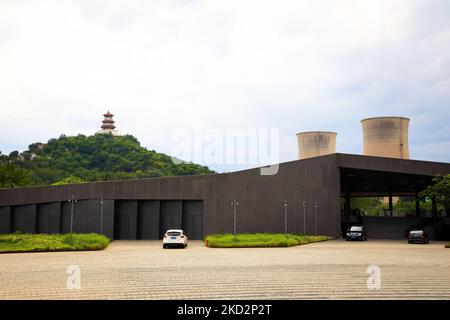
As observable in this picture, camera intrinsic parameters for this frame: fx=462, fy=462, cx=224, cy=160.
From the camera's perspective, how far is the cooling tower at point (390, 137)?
58.5m

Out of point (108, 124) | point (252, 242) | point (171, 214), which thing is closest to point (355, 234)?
point (252, 242)

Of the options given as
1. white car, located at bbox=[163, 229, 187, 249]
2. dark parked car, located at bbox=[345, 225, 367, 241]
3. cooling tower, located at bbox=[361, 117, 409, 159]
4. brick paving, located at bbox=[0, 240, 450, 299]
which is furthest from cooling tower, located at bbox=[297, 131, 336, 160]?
brick paving, located at bbox=[0, 240, 450, 299]

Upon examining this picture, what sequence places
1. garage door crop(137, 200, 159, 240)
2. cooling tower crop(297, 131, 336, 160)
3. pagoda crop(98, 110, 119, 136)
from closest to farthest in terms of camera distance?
garage door crop(137, 200, 159, 240) → cooling tower crop(297, 131, 336, 160) → pagoda crop(98, 110, 119, 136)

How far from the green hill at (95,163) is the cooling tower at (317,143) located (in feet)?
112

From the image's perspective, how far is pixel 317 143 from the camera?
6350cm

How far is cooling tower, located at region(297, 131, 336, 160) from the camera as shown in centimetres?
6347

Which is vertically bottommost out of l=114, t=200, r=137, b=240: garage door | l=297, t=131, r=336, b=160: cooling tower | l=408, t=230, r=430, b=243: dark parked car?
l=408, t=230, r=430, b=243: dark parked car

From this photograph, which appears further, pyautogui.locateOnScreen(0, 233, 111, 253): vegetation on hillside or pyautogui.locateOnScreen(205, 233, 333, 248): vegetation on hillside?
pyautogui.locateOnScreen(205, 233, 333, 248): vegetation on hillside

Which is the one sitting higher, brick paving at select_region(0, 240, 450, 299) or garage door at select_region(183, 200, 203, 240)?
garage door at select_region(183, 200, 203, 240)

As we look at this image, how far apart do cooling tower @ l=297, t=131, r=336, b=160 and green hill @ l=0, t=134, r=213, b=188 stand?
34026mm

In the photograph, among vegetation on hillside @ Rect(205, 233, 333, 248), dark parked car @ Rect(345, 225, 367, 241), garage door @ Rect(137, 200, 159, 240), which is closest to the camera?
vegetation on hillside @ Rect(205, 233, 333, 248)

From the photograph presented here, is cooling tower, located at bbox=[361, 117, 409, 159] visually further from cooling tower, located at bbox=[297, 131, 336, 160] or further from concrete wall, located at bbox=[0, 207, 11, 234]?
concrete wall, located at bbox=[0, 207, 11, 234]

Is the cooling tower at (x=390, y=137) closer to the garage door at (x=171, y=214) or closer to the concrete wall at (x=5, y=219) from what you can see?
the garage door at (x=171, y=214)
